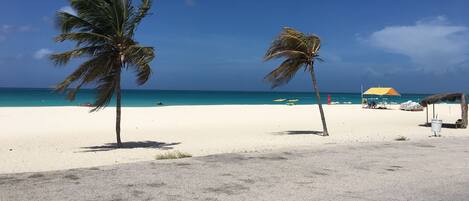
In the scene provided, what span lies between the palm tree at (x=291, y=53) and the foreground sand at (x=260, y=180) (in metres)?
6.77

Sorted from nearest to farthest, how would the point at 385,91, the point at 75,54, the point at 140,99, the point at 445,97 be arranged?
the point at 75,54 → the point at 445,97 → the point at 385,91 → the point at 140,99

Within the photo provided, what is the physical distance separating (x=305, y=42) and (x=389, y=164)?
7.85 meters

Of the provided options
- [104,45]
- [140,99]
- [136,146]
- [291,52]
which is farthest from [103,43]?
[140,99]

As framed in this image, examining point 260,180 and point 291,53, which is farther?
point 291,53

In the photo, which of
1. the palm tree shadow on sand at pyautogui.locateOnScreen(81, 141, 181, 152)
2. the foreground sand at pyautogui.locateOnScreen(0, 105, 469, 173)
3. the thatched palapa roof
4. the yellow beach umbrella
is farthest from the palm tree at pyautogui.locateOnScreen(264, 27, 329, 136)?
the yellow beach umbrella

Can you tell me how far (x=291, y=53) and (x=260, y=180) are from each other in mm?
9413

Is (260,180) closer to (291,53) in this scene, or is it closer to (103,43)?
(103,43)

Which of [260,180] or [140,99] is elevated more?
[140,99]

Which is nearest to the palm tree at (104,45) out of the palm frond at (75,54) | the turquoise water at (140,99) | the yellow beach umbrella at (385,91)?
the palm frond at (75,54)

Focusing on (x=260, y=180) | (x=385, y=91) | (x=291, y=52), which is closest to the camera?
(x=260, y=180)

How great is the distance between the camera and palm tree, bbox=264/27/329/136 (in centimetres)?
1585

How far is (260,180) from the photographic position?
7.11 meters

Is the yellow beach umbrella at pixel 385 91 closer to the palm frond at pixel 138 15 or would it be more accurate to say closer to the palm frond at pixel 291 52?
the palm frond at pixel 291 52

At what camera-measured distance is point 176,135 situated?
55.7ft
